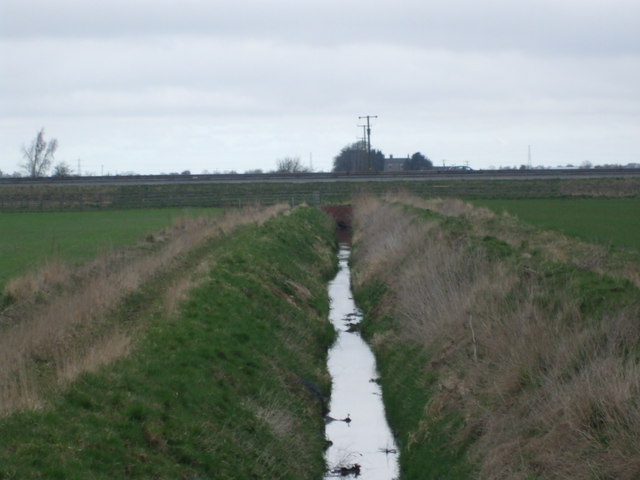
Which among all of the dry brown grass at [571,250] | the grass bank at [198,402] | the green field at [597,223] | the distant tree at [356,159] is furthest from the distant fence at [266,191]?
the distant tree at [356,159]

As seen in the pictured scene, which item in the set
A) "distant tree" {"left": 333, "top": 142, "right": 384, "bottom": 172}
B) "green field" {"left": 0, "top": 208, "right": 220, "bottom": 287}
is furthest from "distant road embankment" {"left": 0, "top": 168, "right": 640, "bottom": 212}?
"distant tree" {"left": 333, "top": 142, "right": 384, "bottom": 172}

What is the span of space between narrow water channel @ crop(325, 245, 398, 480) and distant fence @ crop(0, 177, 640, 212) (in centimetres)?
4721

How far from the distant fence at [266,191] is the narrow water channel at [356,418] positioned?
47214mm

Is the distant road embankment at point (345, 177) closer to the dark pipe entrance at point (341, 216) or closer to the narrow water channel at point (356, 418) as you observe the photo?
the dark pipe entrance at point (341, 216)

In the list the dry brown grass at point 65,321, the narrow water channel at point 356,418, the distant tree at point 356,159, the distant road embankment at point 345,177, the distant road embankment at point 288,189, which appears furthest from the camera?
the distant tree at point 356,159

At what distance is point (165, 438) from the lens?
825 cm

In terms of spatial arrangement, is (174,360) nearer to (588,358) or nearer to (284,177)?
(588,358)

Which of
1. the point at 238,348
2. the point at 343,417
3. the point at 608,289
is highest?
the point at 608,289

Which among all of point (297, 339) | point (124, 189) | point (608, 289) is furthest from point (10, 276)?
point (124, 189)

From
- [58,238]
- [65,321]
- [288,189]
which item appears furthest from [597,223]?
[288,189]

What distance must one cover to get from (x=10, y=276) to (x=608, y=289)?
604 inches

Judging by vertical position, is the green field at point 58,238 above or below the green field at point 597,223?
below

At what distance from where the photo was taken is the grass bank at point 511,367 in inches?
A: 290

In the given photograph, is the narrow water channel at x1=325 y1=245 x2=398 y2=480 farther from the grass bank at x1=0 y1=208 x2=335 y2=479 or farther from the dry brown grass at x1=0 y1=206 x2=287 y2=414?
the dry brown grass at x1=0 y1=206 x2=287 y2=414
